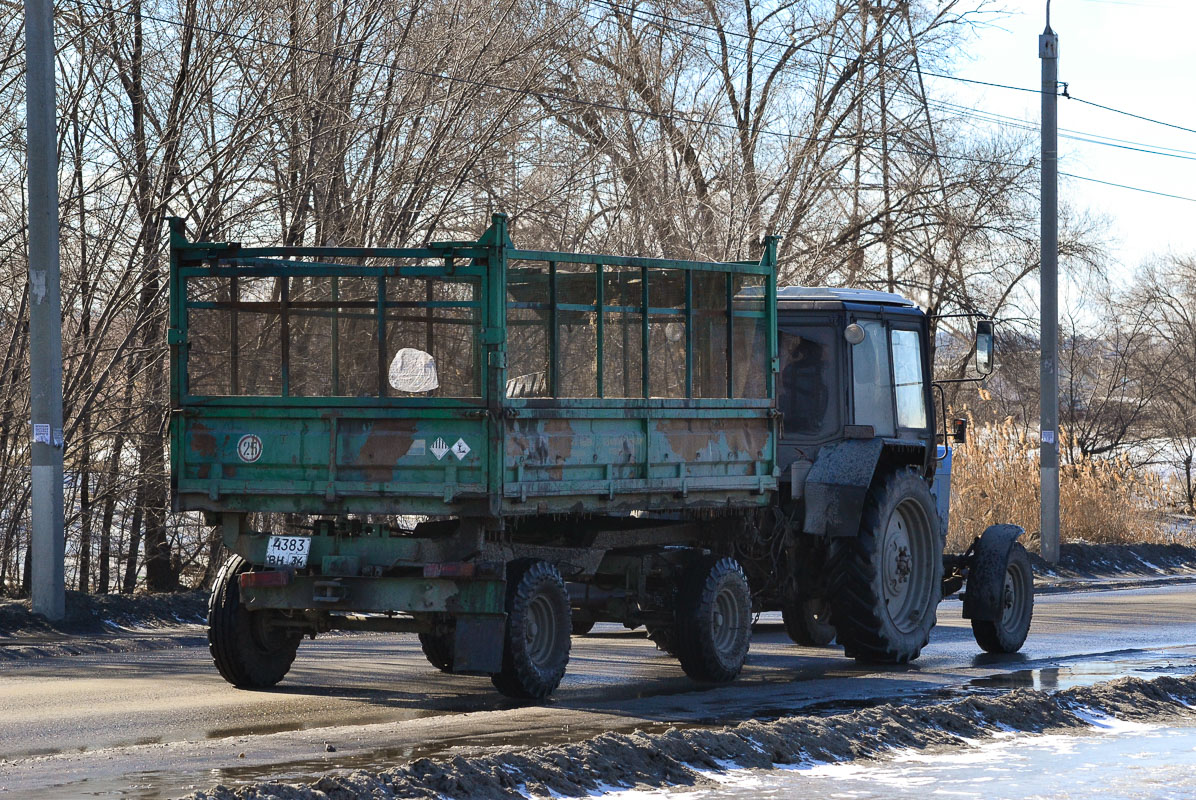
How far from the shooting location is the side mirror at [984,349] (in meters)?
12.4

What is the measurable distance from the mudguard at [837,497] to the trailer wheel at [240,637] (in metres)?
3.86

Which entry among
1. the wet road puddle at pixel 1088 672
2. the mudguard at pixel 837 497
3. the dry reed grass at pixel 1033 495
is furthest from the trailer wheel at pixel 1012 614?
the dry reed grass at pixel 1033 495

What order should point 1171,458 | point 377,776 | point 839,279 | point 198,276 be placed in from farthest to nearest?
point 1171,458
point 839,279
point 198,276
point 377,776

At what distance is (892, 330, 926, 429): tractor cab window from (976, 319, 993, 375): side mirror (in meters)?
0.64

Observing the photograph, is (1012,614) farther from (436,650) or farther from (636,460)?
(436,650)

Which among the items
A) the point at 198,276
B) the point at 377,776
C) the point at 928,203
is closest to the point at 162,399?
the point at 198,276

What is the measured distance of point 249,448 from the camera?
32.0 feet

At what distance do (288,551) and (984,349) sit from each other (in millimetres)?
5639

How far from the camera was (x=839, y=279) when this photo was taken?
91.1 feet

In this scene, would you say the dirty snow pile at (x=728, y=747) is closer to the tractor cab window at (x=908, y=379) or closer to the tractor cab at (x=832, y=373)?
the tractor cab at (x=832, y=373)

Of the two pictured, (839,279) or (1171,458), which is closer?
(839,279)

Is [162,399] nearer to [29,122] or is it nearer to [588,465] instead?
[29,122]

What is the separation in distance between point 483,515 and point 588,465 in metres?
0.82

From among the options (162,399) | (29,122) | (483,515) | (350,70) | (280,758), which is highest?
(350,70)
